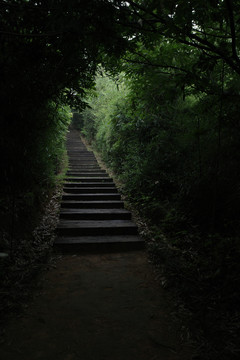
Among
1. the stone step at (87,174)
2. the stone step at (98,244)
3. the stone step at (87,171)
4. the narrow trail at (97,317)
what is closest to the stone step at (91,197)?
the stone step at (98,244)

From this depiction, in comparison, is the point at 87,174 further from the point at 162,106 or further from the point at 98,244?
the point at 98,244

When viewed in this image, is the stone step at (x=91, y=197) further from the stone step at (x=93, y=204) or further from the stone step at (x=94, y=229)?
the stone step at (x=94, y=229)

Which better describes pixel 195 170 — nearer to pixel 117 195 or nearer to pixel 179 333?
pixel 117 195

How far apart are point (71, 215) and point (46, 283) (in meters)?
2.43

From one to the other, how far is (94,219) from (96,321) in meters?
3.18

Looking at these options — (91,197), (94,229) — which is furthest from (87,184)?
(94,229)

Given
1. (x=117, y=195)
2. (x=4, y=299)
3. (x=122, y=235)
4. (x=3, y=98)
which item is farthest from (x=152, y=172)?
(x=4, y=299)

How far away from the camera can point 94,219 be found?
5562mm

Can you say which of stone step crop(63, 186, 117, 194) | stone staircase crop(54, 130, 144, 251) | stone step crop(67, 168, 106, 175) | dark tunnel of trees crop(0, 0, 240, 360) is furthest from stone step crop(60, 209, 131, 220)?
stone step crop(67, 168, 106, 175)

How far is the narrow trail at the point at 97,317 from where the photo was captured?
6.74ft

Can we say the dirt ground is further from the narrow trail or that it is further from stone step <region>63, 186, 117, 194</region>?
stone step <region>63, 186, 117, 194</region>

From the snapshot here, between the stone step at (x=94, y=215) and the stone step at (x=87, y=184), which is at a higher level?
the stone step at (x=87, y=184)

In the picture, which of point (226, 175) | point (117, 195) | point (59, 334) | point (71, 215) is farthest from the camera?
point (117, 195)

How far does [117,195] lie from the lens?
6.76 meters
